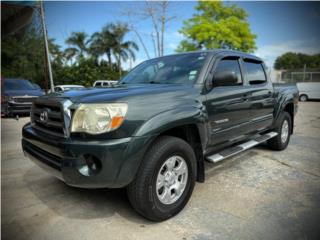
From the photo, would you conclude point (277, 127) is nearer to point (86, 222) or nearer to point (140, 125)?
point (140, 125)

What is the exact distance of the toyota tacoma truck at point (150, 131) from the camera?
82.4 inches

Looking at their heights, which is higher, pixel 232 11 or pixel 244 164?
pixel 232 11

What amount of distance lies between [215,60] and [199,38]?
2206cm

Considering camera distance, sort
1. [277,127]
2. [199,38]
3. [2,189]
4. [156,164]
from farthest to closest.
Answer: [199,38]
[277,127]
[2,189]
[156,164]

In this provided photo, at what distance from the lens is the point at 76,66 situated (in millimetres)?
26672

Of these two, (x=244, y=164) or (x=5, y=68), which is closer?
(x=244, y=164)

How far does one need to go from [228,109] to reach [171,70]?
0.91 meters

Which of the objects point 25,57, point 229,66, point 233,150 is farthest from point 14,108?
point 25,57

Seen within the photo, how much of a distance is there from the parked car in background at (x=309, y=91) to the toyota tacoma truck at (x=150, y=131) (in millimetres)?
18155

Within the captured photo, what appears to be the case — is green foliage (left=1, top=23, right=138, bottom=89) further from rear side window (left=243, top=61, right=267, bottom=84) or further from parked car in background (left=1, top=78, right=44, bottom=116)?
rear side window (left=243, top=61, right=267, bottom=84)

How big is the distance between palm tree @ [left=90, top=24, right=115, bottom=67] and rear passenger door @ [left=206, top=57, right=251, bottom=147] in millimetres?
28668

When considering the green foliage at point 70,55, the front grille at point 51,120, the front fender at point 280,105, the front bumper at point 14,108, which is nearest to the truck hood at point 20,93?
the front bumper at point 14,108

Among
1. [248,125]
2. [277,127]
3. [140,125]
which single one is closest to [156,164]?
[140,125]

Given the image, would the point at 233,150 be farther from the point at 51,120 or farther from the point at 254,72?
the point at 51,120
